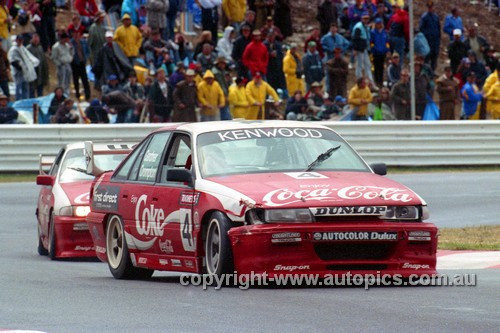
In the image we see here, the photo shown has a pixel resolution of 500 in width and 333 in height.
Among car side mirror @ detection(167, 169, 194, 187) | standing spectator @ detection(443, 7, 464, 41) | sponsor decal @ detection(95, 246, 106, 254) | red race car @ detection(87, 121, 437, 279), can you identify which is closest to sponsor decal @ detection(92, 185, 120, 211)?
red race car @ detection(87, 121, 437, 279)

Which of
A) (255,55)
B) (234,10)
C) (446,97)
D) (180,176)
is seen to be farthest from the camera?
(234,10)

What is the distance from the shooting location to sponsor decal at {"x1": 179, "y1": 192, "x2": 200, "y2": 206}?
945cm

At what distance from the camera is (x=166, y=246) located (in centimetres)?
995

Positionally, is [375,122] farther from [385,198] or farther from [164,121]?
[385,198]

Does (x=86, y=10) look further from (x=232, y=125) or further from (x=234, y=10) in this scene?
(x=232, y=125)

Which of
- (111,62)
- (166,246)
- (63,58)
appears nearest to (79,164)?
(166,246)

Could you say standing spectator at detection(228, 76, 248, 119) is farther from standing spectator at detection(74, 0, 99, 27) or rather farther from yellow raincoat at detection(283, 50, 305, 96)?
standing spectator at detection(74, 0, 99, 27)

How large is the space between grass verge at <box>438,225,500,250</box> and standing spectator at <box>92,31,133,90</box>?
12.0 meters

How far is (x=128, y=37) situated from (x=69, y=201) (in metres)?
12.8

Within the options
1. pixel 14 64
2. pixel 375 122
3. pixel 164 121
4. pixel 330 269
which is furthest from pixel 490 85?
pixel 330 269

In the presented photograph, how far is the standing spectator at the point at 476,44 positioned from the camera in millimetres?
30047

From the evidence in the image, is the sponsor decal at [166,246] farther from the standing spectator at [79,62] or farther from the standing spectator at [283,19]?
the standing spectator at [283,19]

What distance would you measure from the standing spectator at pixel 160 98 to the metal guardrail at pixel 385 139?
456 millimetres

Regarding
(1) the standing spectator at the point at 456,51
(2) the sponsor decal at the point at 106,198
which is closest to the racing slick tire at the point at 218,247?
(2) the sponsor decal at the point at 106,198
